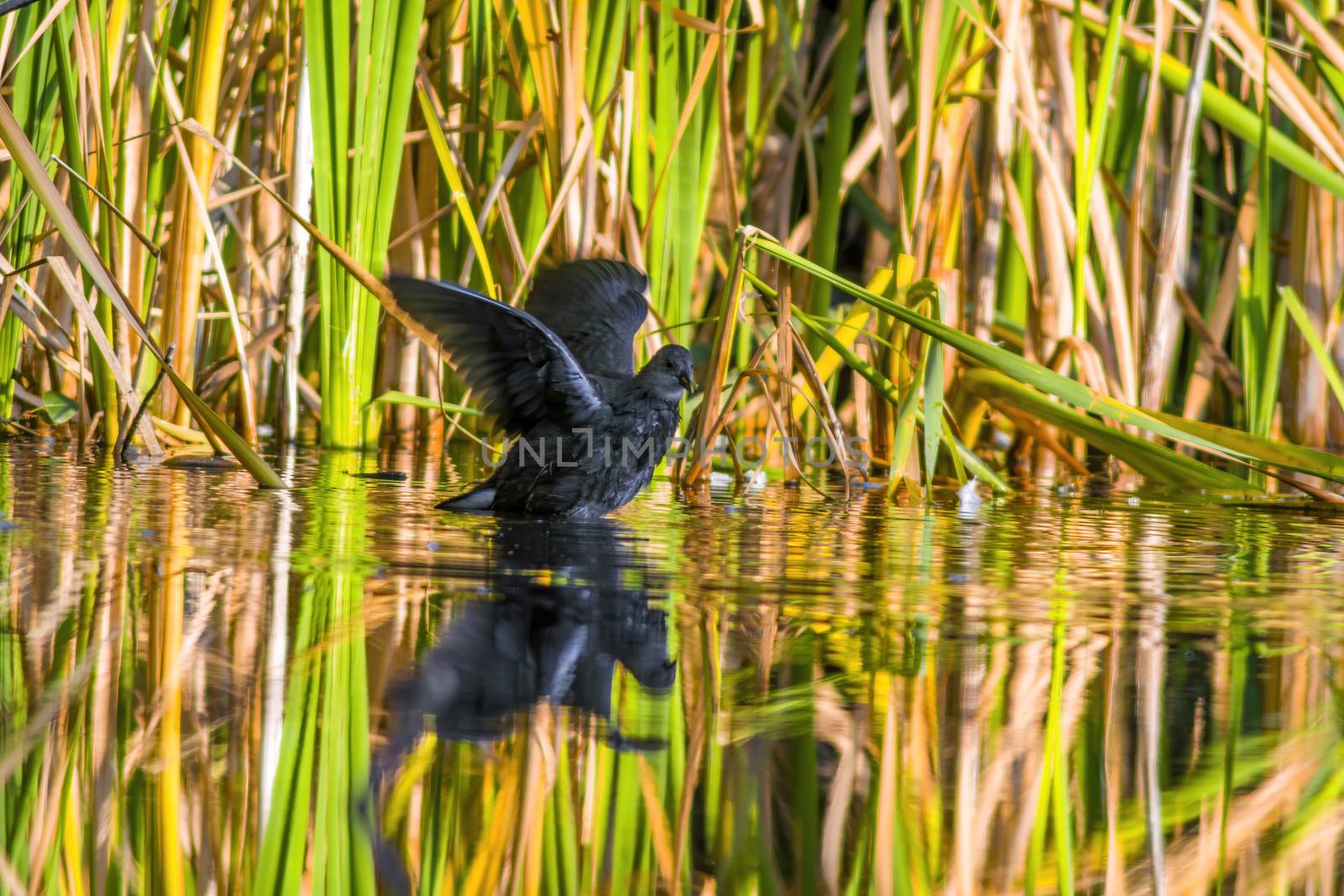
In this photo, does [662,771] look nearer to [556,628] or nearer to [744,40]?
[556,628]

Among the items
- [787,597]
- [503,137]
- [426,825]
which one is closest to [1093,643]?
[787,597]

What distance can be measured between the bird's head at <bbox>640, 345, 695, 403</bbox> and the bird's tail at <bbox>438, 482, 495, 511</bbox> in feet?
1.35

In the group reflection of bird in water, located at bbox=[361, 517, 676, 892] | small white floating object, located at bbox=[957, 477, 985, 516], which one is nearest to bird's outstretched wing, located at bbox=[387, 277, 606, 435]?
reflection of bird in water, located at bbox=[361, 517, 676, 892]

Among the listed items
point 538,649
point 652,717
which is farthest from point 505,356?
point 652,717

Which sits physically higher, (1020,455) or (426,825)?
(1020,455)

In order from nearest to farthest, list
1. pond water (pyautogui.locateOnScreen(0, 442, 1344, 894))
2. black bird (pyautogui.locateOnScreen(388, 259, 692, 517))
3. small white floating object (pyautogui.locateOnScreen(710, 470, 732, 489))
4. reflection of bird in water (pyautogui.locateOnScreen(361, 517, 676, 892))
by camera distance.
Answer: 1. pond water (pyautogui.locateOnScreen(0, 442, 1344, 894))
2. reflection of bird in water (pyautogui.locateOnScreen(361, 517, 676, 892))
3. black bird (pyautogui.locateOnScreen(388, 259, 692, 517))
4. small white floating object (pyautogui.locateOnScreen(710, 470, 732, 489))

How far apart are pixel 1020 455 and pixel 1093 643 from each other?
2.83 metres

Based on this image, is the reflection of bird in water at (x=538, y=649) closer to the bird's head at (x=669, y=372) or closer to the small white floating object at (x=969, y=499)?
the bird's head at (x=669, y=372)

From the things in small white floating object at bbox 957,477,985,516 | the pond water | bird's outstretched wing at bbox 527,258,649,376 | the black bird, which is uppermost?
bird's outstretched wing at bbox 527,258,649,376

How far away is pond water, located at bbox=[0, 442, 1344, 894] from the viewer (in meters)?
1.18

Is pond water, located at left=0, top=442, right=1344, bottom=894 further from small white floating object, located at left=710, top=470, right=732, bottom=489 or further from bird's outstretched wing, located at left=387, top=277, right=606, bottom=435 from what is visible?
small white floating object, located at left=710, top=470, right=732, bottom=489

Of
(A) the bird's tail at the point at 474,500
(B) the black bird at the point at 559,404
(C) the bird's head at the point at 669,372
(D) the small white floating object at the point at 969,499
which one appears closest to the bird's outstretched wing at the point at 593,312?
(B) the black bird at the point at 559,404

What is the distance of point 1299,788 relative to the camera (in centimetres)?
132

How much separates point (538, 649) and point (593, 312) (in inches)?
78.8
